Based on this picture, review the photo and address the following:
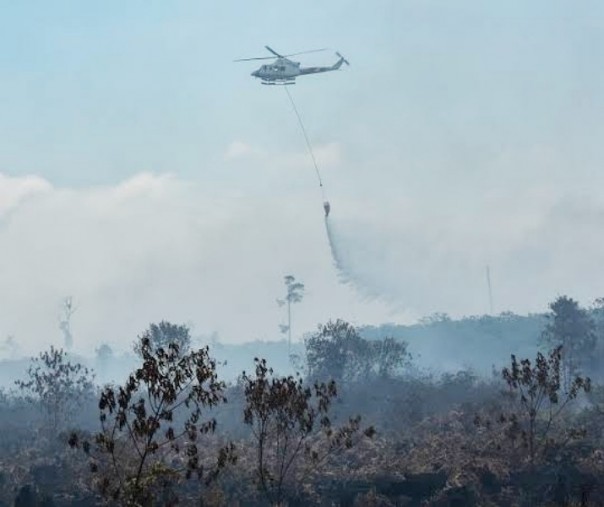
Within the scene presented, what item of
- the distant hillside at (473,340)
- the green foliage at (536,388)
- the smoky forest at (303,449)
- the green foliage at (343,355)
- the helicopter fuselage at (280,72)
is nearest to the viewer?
the smoky forest at (303,449)

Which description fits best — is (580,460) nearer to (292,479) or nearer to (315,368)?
(292,479)

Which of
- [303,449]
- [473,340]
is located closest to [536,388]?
[303,449]

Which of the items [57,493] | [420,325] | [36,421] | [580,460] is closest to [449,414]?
[580,460]

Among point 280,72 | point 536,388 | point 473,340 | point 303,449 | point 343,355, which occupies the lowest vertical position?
point 303,449

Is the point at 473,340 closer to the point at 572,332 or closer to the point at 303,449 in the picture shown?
the point at 572,332

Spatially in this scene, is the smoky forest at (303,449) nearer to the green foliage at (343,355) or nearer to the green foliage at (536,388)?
the green foliage at (536,388)

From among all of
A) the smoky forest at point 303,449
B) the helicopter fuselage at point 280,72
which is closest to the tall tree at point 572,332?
the smoky forest at point 303,449

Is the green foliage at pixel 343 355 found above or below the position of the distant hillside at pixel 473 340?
below

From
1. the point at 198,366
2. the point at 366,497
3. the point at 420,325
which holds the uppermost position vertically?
the point at 420,325
